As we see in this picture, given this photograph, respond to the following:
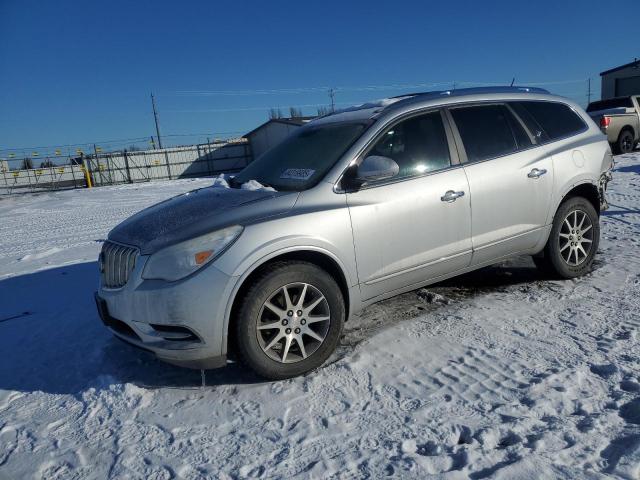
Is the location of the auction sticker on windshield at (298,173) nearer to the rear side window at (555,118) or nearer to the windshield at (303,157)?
the windshield at (303,157)

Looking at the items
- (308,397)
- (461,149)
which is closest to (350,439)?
(308,397)

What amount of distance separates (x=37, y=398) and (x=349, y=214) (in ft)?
7.80

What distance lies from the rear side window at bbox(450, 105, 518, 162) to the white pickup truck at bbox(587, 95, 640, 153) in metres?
13.2

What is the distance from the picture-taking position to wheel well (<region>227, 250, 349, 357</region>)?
9.55ft

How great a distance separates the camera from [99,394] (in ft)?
9.92

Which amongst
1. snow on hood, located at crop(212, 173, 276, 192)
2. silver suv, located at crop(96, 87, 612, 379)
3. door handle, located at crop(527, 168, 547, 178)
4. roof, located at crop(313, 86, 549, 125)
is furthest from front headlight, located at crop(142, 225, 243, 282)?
door handle, located at crop(527, 168, 547, 178)

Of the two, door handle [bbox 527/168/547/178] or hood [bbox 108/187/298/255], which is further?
door handle [bbox 527/168/547/178]

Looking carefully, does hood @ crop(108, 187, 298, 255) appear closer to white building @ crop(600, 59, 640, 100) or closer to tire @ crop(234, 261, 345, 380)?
tire @ crop(234, 261, 345, 380)

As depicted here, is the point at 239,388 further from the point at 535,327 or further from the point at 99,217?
the point at 99,217

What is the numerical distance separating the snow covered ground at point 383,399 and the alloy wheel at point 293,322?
0.21 metres

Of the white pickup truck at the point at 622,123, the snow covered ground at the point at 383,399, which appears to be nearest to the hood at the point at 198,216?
the snow covered ground at the point at 383,399

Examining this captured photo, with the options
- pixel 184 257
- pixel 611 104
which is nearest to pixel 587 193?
pixel 184 257

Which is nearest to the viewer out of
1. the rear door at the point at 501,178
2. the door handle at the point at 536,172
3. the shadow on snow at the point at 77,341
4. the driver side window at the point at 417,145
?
the shadow on snow at the point at 77,341

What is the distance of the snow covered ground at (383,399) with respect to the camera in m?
2.25
